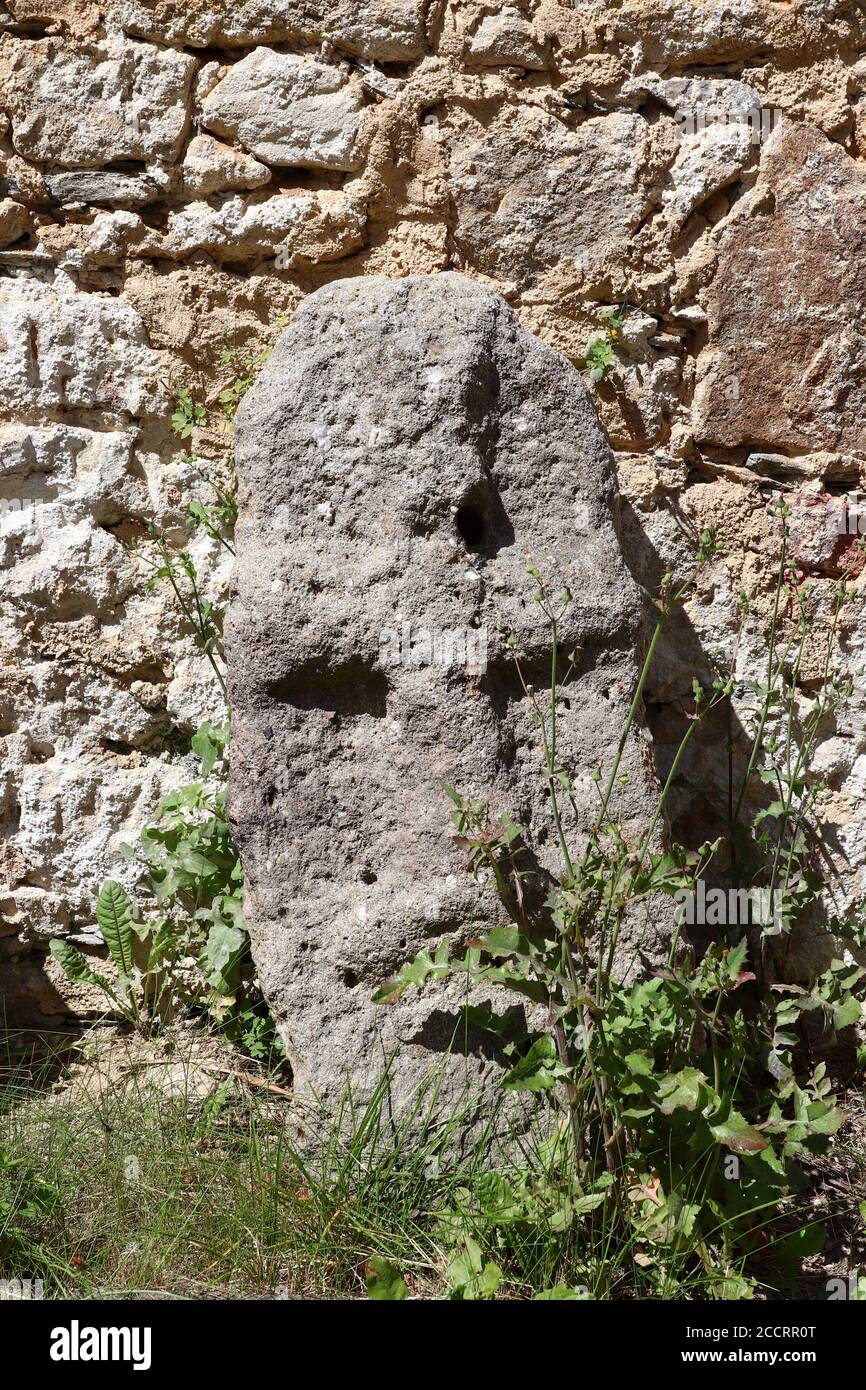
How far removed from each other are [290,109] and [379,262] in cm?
40

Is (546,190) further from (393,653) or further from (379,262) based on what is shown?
(393,653)

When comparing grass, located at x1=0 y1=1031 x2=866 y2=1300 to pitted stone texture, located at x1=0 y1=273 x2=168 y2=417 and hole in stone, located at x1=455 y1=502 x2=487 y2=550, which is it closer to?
hole in stone, located at x1=455 y1=502 x2=487 y2=550

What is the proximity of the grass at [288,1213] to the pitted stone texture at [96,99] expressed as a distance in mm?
2158

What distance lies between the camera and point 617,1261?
6.33 ft

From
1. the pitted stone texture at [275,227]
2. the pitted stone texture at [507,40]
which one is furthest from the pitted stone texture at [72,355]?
the pitted stone texture at [507,40]

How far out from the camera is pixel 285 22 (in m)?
2.67

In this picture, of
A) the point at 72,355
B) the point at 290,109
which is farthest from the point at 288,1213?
the point at 290,109

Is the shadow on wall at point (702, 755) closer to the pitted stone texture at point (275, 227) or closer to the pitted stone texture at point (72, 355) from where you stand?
the pitted stone texture at point (275, 227)

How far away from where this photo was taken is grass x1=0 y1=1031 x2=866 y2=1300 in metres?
1.98

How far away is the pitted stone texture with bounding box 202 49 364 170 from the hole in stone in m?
0.97

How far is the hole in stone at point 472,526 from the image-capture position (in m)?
2.35

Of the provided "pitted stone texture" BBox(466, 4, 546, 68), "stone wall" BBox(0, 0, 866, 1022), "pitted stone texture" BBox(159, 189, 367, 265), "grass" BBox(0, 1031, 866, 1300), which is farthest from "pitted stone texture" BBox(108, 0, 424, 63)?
"grass" BBox(0, 1031, 866, 1300)

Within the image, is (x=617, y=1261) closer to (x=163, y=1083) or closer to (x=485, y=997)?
(x=485, y=997)

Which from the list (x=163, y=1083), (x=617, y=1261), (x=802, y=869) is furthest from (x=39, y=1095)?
(x=802, y=869)
